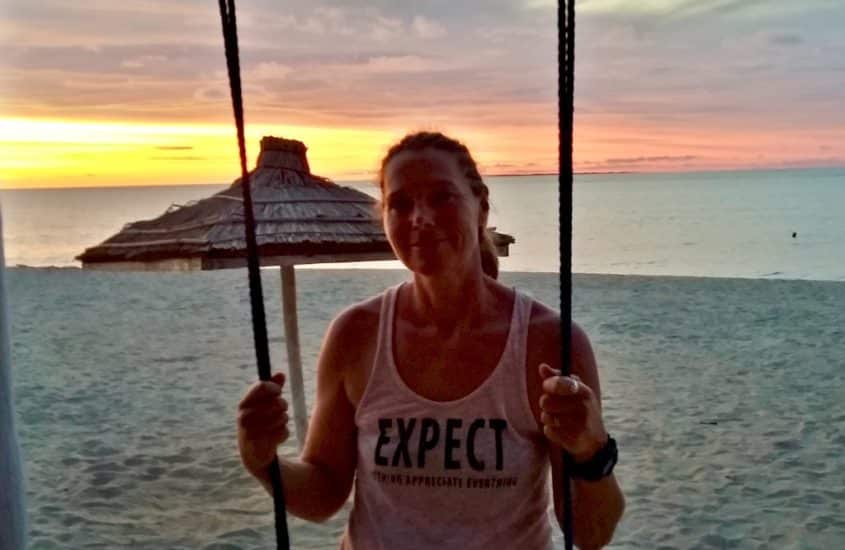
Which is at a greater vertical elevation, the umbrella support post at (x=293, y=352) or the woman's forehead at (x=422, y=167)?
the woman's forehead at (x=422, y=167)

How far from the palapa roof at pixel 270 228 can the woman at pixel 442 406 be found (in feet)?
9.19

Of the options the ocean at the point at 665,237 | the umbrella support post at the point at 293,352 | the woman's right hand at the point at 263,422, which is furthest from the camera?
the ocean at the point at 665,237

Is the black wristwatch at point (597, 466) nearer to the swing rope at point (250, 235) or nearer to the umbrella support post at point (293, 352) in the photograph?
the swing rope at point (250, 235)

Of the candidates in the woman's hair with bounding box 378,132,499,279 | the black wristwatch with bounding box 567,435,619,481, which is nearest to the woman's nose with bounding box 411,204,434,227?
the woman's hair with bounding box 378,132,499,279

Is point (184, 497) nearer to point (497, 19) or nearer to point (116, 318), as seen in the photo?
point (497, 19)

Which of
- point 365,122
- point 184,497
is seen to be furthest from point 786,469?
point 365,122

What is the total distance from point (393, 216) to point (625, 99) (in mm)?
8848

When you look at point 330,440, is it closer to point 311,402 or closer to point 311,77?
point 311,77

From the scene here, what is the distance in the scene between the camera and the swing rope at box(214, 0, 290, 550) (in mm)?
996

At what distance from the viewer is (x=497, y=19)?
1.85 metres

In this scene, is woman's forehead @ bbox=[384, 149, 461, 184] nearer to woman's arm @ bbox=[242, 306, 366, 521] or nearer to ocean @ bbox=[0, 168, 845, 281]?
woman's arm @ bbox=[242, 306, 366, 521]

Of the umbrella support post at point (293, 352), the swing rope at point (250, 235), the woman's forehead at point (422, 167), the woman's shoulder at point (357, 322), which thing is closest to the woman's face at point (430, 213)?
the woman's forehead at point (422, 167)

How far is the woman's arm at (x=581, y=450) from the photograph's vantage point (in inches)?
47.6

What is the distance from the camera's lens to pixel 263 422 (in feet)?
3.87
